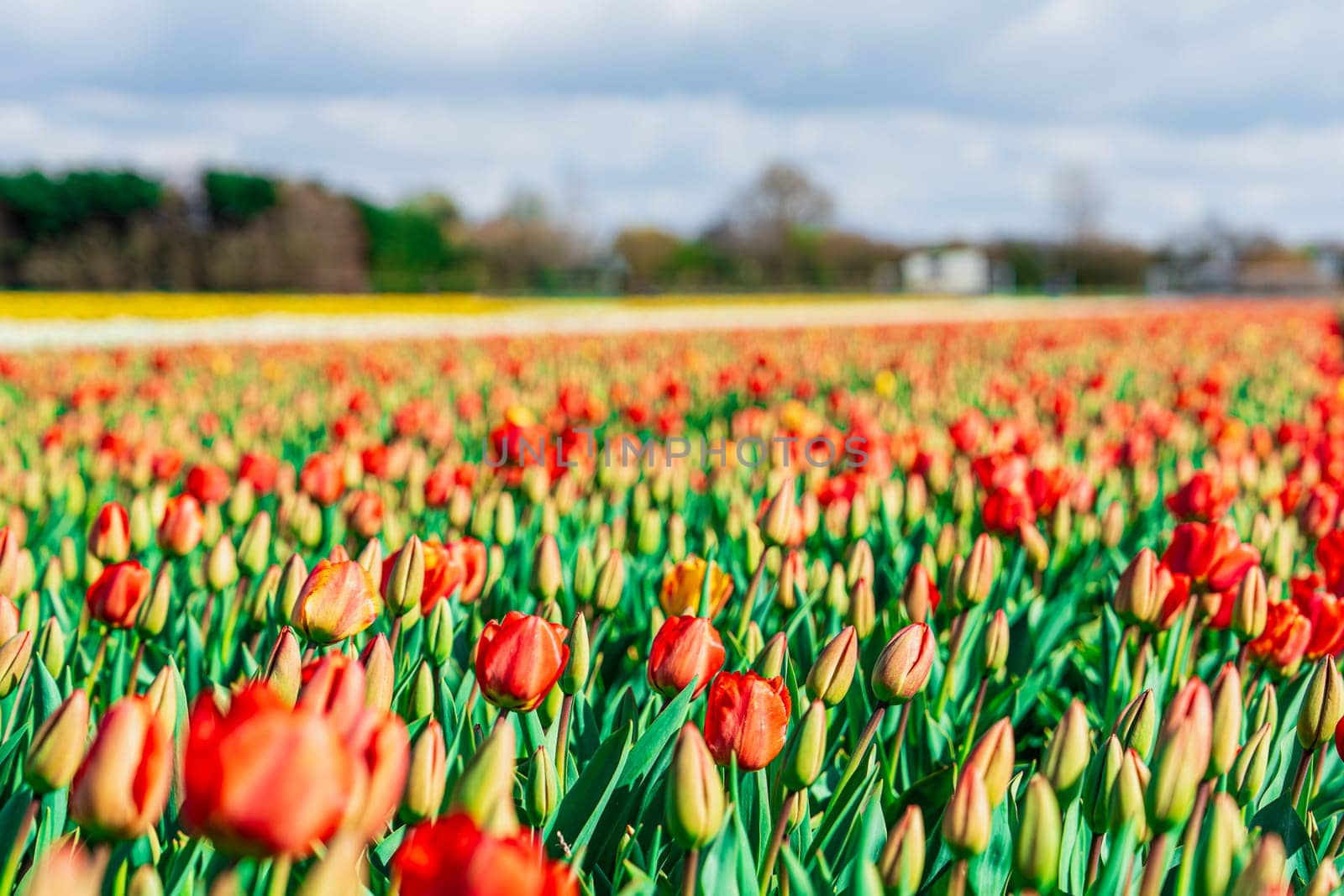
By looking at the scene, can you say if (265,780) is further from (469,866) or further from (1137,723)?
(1137,723)

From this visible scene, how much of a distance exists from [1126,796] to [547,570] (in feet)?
3.08

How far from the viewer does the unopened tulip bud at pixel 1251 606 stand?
62.4 inches

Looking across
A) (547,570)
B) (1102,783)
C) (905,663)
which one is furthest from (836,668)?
(547,570)

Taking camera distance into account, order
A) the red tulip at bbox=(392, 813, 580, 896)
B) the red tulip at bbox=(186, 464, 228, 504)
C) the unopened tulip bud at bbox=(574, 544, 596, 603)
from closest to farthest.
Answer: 1. the red tulip at bbox=(392, 813, 580, 896)
2. the unopened tulip bud at bbox=(574, 544, 596, 603)
3. the red tulip at bbox=(186, 464, 228, 504)

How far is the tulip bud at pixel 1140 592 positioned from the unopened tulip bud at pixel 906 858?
805 mm

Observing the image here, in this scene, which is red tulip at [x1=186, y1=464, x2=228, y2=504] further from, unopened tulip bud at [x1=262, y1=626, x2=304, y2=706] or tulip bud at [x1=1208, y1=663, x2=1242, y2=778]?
tulip bud at [x1=1208, y1=663, x2=1242, y2=778]

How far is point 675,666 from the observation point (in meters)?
1.28

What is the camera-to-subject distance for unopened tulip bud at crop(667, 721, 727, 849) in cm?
95

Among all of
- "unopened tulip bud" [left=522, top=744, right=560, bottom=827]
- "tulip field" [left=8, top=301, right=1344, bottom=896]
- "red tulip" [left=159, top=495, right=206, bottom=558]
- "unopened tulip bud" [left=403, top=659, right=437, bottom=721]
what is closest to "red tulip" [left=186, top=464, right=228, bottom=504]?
"tulip field" [left=8, top=301, right=1344, bottom=896]

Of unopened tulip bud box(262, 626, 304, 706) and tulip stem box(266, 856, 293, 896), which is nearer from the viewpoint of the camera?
tulip stem box(266, 856, 293, 896)

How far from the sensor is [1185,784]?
97 cm

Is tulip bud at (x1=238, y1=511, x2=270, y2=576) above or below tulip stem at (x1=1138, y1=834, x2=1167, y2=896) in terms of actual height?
above

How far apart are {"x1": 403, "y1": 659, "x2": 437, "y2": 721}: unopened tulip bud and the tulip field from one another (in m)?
0.02

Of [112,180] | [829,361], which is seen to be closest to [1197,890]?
[829,361]
